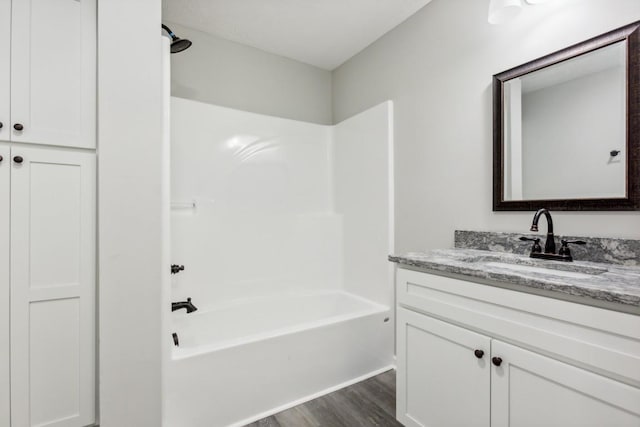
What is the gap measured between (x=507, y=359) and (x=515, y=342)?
0.07m

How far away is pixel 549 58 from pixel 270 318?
A: 245 cm

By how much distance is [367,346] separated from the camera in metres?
2.15

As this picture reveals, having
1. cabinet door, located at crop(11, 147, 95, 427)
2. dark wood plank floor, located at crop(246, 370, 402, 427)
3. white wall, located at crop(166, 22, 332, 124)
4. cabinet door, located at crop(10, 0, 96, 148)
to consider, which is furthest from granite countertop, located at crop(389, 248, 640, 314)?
white wall, located at crop(166, 22, 332, 124)

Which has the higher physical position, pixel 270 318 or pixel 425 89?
pixel 425 89

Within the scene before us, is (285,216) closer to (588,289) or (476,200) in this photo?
(476,200)

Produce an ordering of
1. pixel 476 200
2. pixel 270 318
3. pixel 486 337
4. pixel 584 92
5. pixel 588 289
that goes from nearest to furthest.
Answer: pixel 588 289 → pixel 486 337 → pixel 584 92 → pixel 476 200 → pixel 270 318

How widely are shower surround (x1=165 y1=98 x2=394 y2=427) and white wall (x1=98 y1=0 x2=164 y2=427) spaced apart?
0.67 feet

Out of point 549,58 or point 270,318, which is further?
point 270,318

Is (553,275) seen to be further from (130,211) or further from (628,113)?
(130,211)

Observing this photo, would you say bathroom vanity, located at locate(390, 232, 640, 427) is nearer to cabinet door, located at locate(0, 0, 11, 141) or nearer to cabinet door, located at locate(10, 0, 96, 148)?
cabinet door, located at locate(10, 0, 96, 148)

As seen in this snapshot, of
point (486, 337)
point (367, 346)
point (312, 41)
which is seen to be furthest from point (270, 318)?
point (312, 41)

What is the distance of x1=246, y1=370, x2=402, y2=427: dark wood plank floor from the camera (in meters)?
1.68

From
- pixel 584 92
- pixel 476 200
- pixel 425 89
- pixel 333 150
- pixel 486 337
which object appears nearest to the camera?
pixel 486 337

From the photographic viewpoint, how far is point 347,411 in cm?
178
